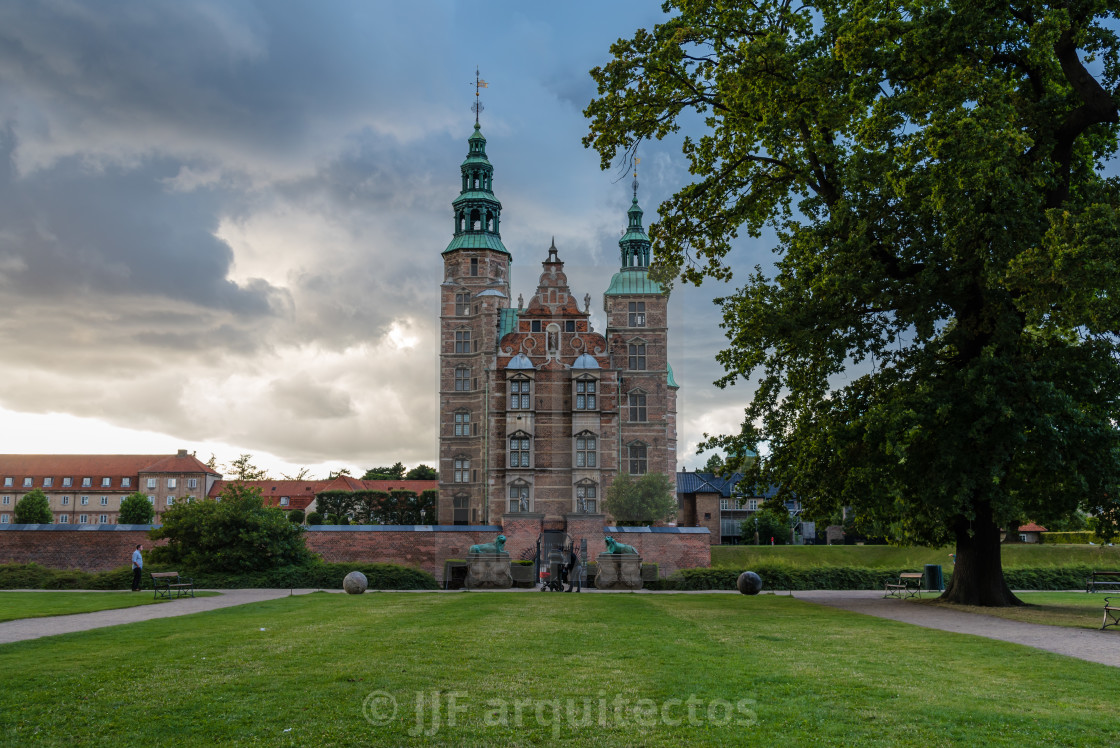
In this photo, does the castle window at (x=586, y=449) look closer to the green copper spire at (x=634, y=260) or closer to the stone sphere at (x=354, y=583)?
the green copper spire at (x=634, y=260)

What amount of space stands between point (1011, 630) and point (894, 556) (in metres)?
30.7

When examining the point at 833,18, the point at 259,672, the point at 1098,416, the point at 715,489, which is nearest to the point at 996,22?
the point at 833,18

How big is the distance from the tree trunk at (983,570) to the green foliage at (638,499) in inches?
1158

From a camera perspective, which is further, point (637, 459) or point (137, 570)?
point (637, 459)

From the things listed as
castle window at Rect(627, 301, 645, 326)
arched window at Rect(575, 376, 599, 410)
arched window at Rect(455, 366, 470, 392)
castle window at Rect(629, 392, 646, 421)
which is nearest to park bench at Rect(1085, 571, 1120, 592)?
arched window at Rect(575, 376, 599, 410)

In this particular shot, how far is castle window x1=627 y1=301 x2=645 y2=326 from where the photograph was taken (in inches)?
2189

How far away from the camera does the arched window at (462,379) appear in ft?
185

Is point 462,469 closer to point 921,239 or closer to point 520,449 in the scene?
point 520,449

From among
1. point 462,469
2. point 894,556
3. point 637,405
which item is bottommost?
point 894,556

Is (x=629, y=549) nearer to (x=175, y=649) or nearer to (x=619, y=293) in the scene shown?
(x=175, y=649)

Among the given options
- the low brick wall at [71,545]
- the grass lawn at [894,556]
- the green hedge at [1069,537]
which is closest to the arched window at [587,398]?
the grass lawn at [894,556]

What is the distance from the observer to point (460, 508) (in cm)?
5478

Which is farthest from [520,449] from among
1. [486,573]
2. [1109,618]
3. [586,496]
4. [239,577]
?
[1109,618]

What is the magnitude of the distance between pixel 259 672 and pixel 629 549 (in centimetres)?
2218
